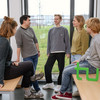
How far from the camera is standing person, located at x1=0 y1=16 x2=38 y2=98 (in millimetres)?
2227

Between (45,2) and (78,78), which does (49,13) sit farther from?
(78,78)

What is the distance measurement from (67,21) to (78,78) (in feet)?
5.83

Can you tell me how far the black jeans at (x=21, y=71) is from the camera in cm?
244

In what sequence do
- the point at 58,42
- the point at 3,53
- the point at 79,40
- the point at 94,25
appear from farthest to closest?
the point at 58,42 < the point at 79,40 < the point at 94,25 < the point at 3,53

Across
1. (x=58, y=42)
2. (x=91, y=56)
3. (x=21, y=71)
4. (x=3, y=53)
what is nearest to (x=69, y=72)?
(x=91, y=56)

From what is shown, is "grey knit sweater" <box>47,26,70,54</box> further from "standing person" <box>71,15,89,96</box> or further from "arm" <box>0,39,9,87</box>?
"arm" <box>0,39,9,87</box>

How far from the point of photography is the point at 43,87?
3.55 m

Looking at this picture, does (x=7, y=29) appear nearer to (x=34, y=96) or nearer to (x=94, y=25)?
(x=94, y=25)

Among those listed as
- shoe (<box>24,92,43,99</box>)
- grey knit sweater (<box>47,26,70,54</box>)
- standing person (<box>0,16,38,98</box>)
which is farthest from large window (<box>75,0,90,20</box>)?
shoe (<box>24,92,43,99</box>)

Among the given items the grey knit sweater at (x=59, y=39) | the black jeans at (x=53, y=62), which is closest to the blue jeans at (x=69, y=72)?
the black jeans at (x=53, y=62)

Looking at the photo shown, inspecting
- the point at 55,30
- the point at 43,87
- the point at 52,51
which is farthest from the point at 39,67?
the point at 55,30

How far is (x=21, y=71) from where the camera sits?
2.56 meters

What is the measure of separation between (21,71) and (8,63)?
24cm

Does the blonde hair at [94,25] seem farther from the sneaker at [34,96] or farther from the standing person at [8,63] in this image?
the sneaker at [34,96]
